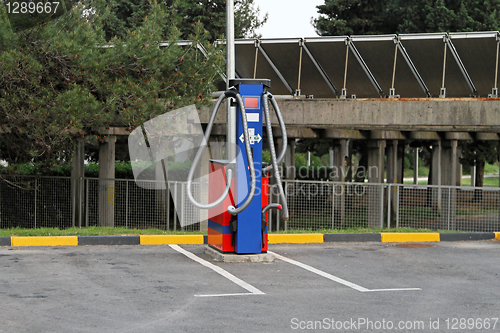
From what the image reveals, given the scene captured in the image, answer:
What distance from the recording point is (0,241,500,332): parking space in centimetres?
549

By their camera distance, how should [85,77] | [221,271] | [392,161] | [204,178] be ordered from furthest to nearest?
[392,161], [204,178], [85,77], [221,271]

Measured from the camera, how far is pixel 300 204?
14.6 metres

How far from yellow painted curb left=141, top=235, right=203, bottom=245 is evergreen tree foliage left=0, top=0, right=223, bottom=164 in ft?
10.0

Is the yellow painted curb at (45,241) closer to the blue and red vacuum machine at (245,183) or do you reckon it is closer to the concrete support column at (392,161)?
the blue and red vacuum machine at (245,183)

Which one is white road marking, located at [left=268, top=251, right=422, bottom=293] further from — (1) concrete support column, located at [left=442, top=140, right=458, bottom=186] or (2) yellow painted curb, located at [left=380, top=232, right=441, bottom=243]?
(1) concrete support column, located at [left=442, top=140, right=458, bottom=186]

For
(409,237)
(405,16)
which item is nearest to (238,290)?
A: (409,237)

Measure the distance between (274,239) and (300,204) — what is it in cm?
362

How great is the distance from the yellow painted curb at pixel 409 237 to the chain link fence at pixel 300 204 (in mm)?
1621

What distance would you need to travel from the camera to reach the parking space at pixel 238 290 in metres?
5.49

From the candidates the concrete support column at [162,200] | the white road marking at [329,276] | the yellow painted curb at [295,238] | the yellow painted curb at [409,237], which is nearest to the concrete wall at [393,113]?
the concrete support column at [162,200]

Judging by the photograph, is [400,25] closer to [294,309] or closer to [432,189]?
[432,189]

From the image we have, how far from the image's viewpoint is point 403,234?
38.3 ft

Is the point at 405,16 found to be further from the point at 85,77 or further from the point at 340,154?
the point at 85,77

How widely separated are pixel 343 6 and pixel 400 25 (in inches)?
147
